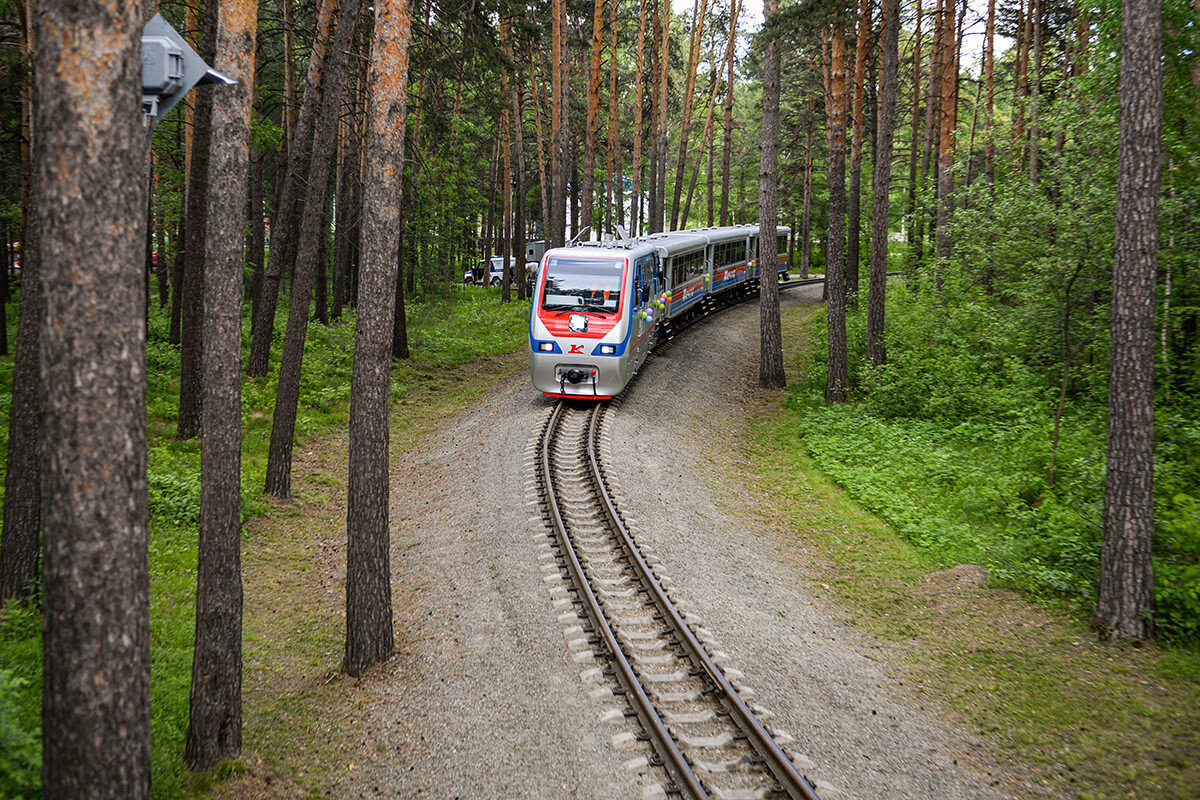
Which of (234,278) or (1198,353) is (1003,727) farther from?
(234,278)

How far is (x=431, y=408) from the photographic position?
659 inches

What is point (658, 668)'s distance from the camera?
687 cm

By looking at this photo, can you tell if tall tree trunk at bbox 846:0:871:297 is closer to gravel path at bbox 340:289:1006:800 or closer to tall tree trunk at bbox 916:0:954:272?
tall tree trunk at bbox 916:0:954:272

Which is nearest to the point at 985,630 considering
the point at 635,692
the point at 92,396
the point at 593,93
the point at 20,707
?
the point at 635,692

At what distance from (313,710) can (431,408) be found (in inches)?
421

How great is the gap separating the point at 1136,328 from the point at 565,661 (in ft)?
20.3

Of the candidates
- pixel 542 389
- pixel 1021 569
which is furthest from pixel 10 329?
pixel 1021 569

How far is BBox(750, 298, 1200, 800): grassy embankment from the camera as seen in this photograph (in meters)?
5.81

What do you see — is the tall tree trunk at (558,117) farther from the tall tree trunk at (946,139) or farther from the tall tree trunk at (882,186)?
the tall tree trunk at (946,139)

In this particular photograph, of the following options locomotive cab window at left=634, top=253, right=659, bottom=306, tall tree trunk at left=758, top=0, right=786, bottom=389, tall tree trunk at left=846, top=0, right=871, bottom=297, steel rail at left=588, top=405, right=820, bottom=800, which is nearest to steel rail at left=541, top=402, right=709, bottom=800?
steel rail at left=588, top=405, right=820, bottom=800

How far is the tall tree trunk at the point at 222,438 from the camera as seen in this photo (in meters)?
5.59

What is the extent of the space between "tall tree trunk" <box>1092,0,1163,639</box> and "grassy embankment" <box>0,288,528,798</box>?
7.20m

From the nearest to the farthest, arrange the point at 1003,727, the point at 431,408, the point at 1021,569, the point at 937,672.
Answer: the point at 1003,727, the point at 937,672, the point at 1021,569, the point at 431,408

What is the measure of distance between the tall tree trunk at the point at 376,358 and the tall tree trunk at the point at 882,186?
11.3 metres
